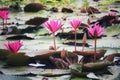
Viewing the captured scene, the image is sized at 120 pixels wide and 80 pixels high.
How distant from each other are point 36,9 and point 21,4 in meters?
0.61

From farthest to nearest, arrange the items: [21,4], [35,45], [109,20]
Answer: [21,4]
[109,20]
[35,45]

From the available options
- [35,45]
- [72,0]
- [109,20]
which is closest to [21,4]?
[72,0]

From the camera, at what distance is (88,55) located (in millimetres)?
1237

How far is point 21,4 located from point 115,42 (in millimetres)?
2377

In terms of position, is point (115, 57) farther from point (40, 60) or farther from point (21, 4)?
point (21, 4)

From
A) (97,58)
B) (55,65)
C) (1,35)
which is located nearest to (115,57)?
(97,58)

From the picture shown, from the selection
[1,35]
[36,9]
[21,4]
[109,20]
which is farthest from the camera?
[21,4]

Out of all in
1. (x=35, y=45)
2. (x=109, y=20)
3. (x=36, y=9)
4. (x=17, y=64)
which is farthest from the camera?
(x=36, y=9)

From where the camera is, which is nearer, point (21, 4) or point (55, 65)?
point (55, 65)

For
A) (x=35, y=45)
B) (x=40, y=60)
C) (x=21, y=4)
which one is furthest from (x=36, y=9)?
(x=40, y=60)

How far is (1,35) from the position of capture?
199 cm

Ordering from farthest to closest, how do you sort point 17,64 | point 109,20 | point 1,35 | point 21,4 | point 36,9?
point 21,4 → point 36,9 → point 109,20 → point 1,35 → point 17,64

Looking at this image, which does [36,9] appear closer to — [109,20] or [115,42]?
[109,20]

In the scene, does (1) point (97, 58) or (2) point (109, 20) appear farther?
(2) point (109, 20)
